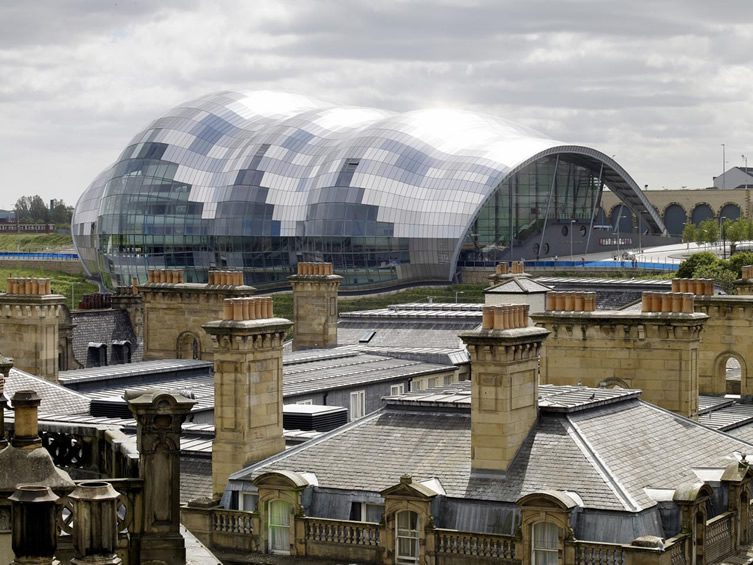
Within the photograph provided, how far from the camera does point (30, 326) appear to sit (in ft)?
169

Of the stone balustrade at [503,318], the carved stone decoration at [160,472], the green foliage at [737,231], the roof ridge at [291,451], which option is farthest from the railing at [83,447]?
the green foliage at [737,231]

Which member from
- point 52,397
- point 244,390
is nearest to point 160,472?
point 244,390

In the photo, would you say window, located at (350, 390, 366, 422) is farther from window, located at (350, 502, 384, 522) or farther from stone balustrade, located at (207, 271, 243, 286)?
window, located at (350, 502, 384, 522)

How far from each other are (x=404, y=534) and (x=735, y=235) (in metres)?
129

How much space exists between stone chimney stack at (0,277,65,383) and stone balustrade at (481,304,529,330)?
2189 cm

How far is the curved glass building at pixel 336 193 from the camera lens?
13000 cm

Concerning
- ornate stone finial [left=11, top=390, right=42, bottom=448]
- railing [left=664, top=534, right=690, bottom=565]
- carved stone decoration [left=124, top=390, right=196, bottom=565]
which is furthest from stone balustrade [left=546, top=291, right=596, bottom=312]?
ornate stone finial [left=11, top=390, right=42, bottom=448]

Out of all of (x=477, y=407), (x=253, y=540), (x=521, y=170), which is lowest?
(x=253, y=540)

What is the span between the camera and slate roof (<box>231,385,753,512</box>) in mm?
31125

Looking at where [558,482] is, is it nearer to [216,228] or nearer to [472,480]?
[472,480]

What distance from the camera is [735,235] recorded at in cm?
15562

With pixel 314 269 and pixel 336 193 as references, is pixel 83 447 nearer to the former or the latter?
pixel 314 269

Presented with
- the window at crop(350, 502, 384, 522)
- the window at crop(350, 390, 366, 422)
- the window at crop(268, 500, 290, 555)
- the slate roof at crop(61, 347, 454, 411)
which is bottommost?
the window at crop(268, 500, 290, 555)

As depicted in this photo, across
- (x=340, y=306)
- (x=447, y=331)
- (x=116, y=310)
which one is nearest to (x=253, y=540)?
(x=447, y=331)
